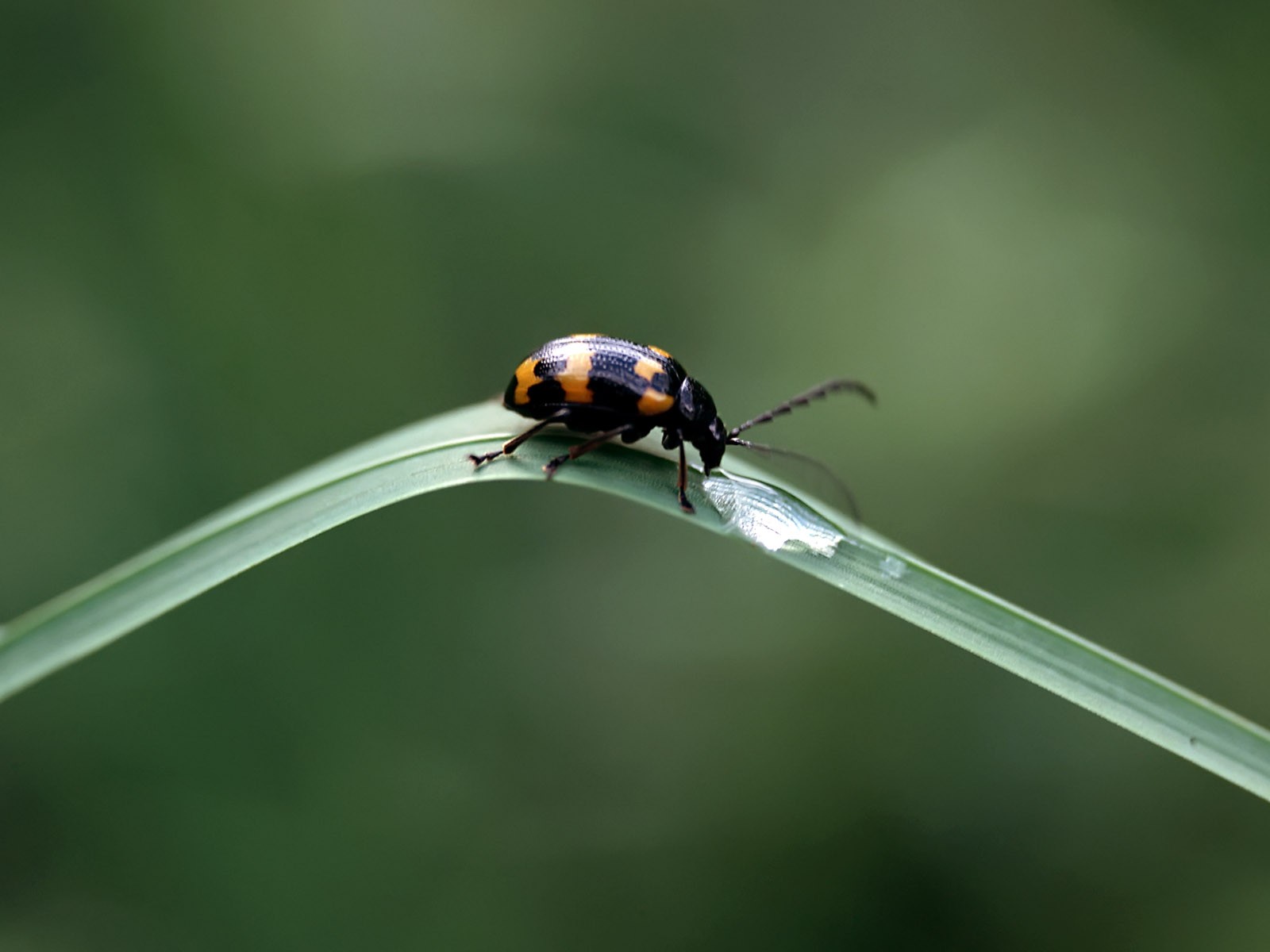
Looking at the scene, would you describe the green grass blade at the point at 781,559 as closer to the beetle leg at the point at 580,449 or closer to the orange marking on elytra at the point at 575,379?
the beetle leg at the point at 580,449

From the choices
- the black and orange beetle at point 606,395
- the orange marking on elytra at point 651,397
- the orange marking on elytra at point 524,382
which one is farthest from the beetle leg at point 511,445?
the orange marking on elytra at point 651,397

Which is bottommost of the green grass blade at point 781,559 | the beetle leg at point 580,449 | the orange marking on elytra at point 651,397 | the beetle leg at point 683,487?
the green grass blade at point 781,559

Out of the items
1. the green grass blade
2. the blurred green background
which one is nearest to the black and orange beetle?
the green grass blade

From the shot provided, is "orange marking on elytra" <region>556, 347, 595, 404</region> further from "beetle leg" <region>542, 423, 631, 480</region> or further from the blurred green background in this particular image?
the blurred green background

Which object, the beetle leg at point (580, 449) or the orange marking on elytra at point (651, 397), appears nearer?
the beetle leg at point (580, 449)

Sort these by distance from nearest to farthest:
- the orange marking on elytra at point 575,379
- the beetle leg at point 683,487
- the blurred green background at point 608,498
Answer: the beetle leg at point 683,487, the orange marking on elytra at point 575,379, the blurred green background at point 608,498

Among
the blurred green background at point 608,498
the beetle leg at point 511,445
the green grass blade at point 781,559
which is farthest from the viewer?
the blurred green background at point 608,498

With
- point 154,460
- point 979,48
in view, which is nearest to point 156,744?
point 154,460
